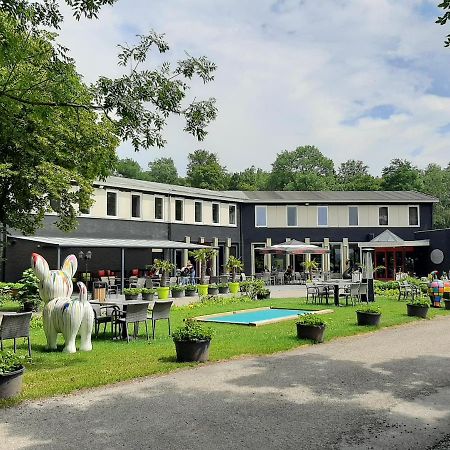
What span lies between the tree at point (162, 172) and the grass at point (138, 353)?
197ft

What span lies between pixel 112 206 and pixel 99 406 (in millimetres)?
25021

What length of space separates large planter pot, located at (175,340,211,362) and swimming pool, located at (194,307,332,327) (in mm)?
4934

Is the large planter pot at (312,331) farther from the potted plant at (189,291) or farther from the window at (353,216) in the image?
the window at (353,216)

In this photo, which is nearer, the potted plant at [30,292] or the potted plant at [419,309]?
the potted plant at [419,309]

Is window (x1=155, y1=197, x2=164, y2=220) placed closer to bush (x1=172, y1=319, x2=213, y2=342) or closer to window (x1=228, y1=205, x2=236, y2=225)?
window (x1=228, y1=205, x2=236, y2=225)

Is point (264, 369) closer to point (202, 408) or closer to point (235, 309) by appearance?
point (202, 408)

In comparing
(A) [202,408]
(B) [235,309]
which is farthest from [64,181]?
(A) [202,408]

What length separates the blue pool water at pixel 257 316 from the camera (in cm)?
1496

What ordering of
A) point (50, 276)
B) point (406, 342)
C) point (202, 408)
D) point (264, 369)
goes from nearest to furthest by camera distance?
point (202, 408), point (264, 369), point (50, 276), point (406, 342)

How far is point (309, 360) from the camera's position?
30.8ft

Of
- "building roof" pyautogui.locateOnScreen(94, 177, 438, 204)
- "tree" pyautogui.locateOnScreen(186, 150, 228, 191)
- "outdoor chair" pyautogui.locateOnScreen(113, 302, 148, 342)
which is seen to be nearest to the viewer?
"outdoor chair" pyautogui.locateOnScreen(113, 302, 148, 342)

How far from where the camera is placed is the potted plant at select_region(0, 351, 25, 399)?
6613 mm

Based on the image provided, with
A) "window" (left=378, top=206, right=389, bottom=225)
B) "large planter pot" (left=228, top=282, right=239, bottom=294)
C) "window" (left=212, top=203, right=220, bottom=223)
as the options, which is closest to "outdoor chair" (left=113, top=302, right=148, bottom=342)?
"large planter pot" (left=228, top=282, right=239, bottom=294)

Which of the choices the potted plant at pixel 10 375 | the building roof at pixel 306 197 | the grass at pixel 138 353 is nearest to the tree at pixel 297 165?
the building roof at pixel 306 197
